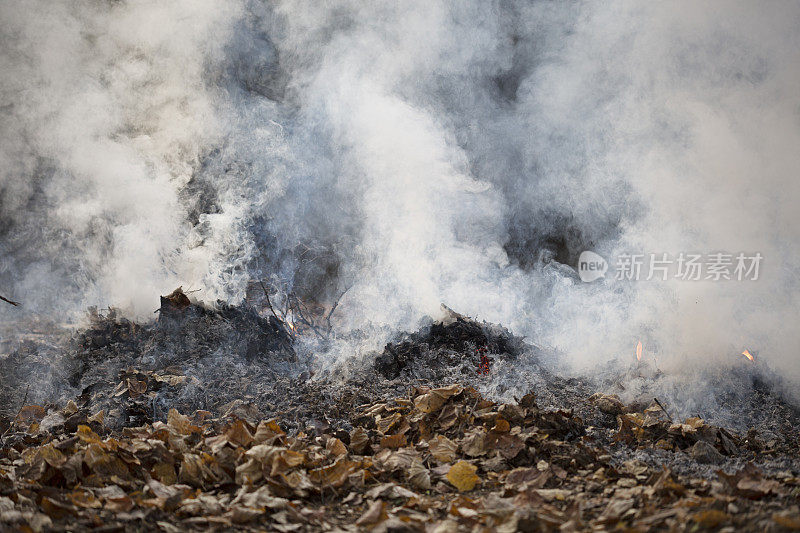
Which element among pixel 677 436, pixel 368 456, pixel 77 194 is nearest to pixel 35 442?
pixel 368 456

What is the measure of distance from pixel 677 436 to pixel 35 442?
12.2ft

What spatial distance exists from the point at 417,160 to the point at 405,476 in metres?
5.29

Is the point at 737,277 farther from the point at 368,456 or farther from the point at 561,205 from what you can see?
the point at 368,456

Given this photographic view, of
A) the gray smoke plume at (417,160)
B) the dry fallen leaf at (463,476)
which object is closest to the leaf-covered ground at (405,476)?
the dry fallen leaf at (463,476)

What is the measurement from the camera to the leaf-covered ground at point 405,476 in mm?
2172

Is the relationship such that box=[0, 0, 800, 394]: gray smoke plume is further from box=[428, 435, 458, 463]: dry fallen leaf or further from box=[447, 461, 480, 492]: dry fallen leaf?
box=[447, 461, 480, 492]: dry fallen leaf

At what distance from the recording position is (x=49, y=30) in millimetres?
8945

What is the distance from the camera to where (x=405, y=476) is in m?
2.90

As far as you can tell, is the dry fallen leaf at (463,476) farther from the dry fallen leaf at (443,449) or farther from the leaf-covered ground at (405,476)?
the dry fallen leaf at (443,449)

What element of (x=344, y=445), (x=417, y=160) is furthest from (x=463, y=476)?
(x=417, y=160)

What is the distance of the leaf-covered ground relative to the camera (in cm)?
217

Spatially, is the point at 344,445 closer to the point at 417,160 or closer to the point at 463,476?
the point at 463,476

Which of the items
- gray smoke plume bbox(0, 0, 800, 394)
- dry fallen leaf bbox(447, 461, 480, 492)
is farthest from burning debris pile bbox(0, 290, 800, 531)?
gray smoke plume bbox(0, 0, 800, 394)

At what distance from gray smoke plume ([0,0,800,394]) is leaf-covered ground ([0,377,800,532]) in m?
2.31
